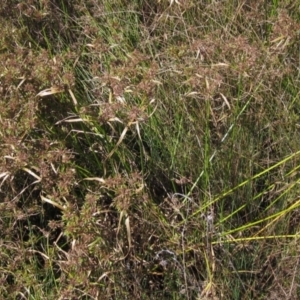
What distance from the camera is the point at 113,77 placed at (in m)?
2.01

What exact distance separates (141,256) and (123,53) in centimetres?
83

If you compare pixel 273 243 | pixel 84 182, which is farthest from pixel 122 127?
pixel 273 243

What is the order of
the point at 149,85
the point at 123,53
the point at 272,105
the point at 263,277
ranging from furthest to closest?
the point at 123,53, the point at 272,105, the point at 263,277, the point at 149,85

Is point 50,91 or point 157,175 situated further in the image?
point 157,175

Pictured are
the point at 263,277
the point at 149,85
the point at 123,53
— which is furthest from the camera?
the point at 123,53

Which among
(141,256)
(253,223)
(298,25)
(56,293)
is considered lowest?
(56,293)

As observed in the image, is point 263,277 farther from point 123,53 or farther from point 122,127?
point 123,53

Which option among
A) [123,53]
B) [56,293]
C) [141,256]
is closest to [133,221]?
[141,256]

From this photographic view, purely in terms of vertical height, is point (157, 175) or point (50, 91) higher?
point (50, 91)

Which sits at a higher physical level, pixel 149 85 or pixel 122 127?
pixel 149 85

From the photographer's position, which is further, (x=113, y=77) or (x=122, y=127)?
(x=122, y=127)

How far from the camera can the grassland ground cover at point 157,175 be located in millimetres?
1950

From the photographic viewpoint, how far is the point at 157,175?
7.34ft

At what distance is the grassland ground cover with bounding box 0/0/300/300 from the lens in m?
1.95
